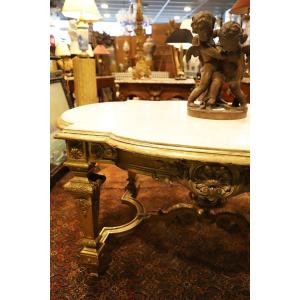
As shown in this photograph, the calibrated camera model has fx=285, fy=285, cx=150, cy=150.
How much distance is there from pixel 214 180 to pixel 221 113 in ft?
0.98

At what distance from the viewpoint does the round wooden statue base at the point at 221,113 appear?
97cm

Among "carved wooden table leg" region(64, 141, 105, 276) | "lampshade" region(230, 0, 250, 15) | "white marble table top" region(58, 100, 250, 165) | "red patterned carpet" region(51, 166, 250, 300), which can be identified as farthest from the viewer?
"lampshade" region(230, 0, 250, 15)

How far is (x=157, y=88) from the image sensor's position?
10.0 feet

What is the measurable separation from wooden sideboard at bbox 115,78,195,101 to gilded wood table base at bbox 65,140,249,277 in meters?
1.88

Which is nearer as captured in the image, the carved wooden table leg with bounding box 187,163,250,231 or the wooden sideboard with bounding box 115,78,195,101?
the carved wooden table leg with bounding box 187,163,250,231

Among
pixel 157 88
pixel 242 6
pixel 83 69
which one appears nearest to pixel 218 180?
pixel 83 69

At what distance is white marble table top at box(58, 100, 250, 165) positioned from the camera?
71 centimetres

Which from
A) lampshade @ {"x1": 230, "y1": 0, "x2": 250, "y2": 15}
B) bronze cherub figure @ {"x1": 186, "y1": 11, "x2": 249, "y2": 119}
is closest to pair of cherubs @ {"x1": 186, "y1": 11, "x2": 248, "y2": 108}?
bronze cherub figure @ {"x1": 186, "y1": 11, "x2": 249, "y2": 119}

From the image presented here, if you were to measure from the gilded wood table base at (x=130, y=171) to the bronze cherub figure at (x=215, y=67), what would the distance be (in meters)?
0.27

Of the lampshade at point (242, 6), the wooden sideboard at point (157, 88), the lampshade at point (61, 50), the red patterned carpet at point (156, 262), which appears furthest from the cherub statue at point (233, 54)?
the lampshade at point (61, 50)

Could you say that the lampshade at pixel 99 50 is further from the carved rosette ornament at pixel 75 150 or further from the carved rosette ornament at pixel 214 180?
the carved rosette ornament at pixel 214 180

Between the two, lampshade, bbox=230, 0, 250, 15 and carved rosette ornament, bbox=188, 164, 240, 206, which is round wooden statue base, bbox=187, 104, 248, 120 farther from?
lampshade, bbox=230, 0, 250, 15

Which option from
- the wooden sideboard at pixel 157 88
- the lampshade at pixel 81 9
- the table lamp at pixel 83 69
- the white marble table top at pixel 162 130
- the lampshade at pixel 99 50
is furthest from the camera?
the lampshade at pixel 99 50

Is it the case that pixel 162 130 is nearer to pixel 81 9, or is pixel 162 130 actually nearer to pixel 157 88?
pixel 81 9
